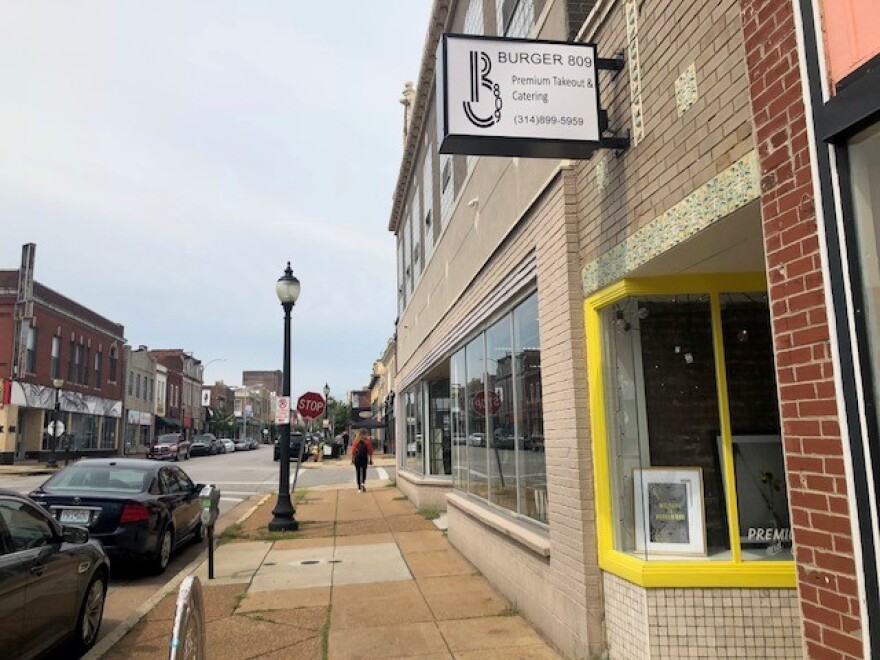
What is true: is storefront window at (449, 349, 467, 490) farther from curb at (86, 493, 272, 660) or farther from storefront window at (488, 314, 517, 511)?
curb at (86, 493, 272, 660)

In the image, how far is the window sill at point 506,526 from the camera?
6.16 m

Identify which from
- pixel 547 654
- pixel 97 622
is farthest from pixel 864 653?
pixel 97 622

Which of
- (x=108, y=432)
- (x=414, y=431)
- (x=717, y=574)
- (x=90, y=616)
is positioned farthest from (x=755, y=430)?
(x=108, y=432)

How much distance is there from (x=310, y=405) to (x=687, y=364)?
11.1 m

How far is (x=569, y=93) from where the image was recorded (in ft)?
16.1

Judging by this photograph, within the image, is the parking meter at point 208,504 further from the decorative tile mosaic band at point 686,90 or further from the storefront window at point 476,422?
the decorative tile mosaic band at point 686,90

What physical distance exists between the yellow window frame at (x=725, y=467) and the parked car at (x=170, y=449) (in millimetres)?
38661

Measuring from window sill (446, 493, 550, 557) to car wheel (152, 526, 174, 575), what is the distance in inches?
155

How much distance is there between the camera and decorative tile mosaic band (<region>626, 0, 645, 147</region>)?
15.3 feet

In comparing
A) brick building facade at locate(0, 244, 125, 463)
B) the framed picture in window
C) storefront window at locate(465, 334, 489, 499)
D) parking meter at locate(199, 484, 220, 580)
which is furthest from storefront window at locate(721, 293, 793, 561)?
brick building facade at locate(0, 244, 125, 463)

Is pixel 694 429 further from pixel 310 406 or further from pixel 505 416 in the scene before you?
pixel 310 406

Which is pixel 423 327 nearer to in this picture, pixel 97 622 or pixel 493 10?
pixel 493 10

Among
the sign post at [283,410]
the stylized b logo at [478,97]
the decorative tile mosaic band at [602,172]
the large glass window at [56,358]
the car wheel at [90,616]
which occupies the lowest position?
the car wheel at [90,616]

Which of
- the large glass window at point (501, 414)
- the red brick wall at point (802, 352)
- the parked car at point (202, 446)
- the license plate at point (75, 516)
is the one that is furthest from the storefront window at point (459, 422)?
the parked car at point (202, 446)
